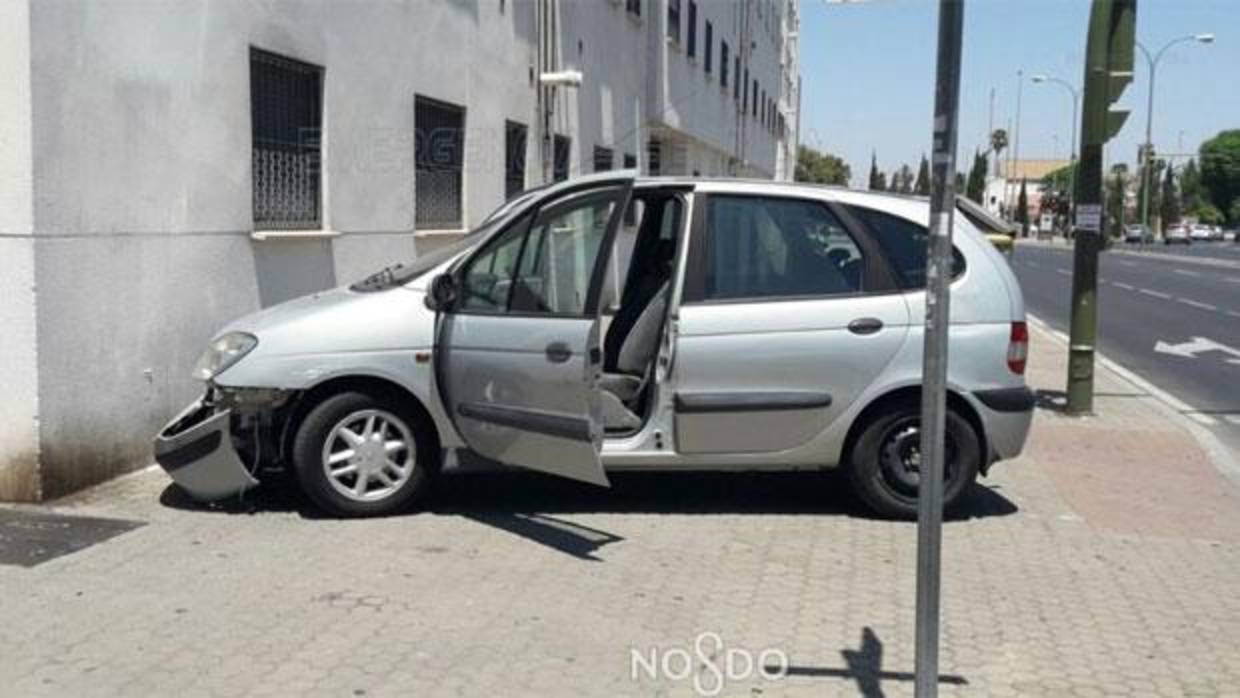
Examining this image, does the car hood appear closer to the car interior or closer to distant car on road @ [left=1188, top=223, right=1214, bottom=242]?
the car interior

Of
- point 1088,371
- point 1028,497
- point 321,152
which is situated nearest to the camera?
point 1028,497

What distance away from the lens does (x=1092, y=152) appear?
404 inches

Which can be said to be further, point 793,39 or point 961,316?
point 793,39

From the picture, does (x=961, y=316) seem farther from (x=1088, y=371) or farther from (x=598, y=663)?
(x=1088, y=371)

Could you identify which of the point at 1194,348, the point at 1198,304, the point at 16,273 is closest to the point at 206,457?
the point at 16,273

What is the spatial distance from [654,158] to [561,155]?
10.1 m

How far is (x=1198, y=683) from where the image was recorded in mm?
4406

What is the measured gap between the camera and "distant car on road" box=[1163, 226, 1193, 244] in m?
99.9

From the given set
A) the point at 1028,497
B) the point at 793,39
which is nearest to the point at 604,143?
the point at 1028,497

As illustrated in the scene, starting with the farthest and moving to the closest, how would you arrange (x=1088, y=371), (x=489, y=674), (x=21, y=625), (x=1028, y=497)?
(x=1088, y=371)
(x=1028, y=497)
(x=21, y=625)
(x=489, y=674)

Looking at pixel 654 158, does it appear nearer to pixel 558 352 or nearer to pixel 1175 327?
pixel 1175 327

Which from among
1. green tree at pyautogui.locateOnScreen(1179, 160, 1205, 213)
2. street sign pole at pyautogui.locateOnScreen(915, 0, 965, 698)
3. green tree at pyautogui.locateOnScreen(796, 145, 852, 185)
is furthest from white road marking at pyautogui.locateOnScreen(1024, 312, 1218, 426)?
green tree at pyautogui.locateOnScreen(1179, 160, 1205, 213)

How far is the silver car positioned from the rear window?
12 millimetres

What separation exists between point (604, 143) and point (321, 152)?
9.02 meters
